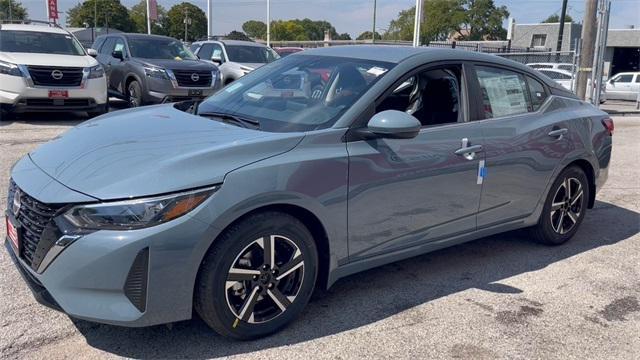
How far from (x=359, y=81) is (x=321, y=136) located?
2.11 feet

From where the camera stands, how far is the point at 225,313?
9.96 ft

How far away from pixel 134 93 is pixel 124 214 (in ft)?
33.0

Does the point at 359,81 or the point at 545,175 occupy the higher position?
the point at 359,81

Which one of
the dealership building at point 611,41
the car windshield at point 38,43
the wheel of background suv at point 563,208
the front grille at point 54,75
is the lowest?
the wheel of background suv at point 563,208

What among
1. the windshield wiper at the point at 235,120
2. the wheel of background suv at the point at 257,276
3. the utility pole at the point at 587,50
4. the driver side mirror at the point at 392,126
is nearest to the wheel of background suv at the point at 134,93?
the windshield wiper at the point at 235,120

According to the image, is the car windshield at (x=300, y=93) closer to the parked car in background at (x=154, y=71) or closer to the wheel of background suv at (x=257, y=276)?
the wheel of background suv at (x=257, y=276)

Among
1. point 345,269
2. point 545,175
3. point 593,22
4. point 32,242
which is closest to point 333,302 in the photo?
point 345,269

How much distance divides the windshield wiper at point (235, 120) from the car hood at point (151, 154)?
0.09m

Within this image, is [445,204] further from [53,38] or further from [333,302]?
[53,38]

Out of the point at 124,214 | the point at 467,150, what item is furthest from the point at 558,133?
the point at 124,214

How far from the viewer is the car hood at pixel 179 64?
38.7 feet

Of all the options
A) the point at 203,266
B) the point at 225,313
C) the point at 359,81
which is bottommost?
the point at 225,313

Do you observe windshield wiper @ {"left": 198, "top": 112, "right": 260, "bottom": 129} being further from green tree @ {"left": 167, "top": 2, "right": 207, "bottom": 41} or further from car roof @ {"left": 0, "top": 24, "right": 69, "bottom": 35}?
green tree @ {"left": 167, "top": 2, "right": 207, "bottom": 41}

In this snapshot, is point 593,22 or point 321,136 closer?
point 321,136
